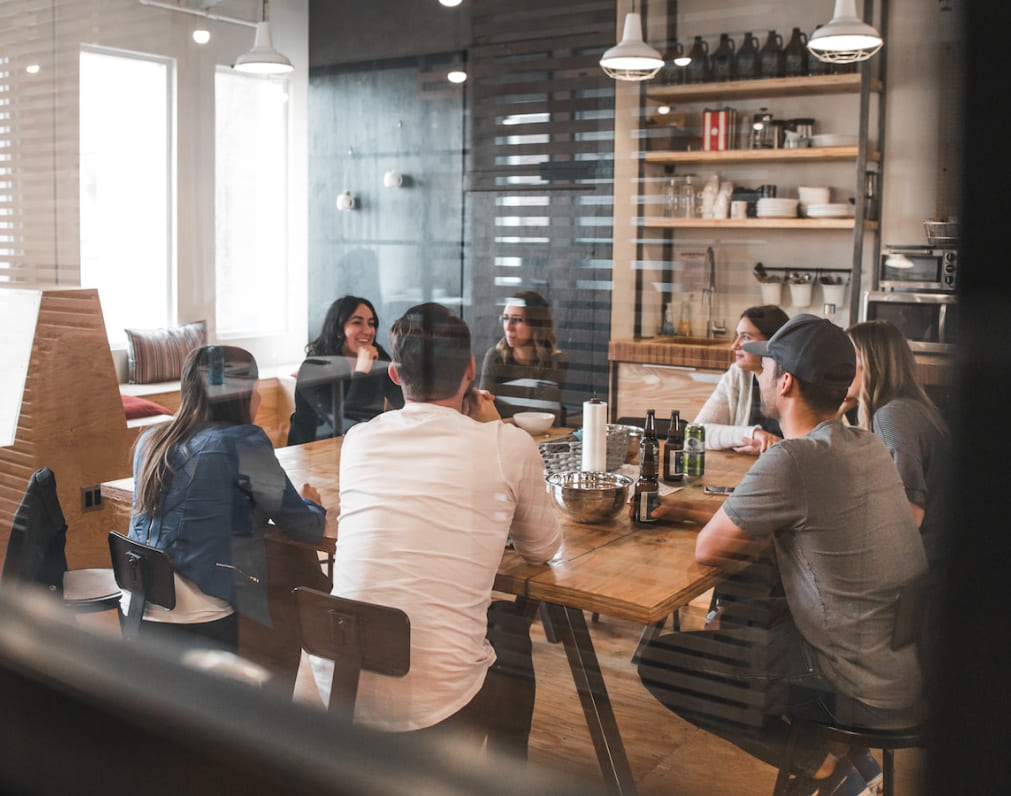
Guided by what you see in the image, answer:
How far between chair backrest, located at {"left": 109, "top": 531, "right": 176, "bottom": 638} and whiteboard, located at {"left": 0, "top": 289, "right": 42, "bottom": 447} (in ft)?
0.54

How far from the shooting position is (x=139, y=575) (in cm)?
84

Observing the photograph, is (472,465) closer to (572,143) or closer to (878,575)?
(572,143)

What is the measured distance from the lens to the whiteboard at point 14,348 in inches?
36.0

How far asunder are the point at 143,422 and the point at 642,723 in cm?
57

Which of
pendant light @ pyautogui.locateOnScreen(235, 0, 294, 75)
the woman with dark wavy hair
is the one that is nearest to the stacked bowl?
the woman with dark wavy hair

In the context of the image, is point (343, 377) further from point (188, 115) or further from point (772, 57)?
point (772, 57)

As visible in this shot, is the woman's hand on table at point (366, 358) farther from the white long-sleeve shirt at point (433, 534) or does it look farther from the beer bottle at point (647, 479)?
the beer bottle at point (647, 479)

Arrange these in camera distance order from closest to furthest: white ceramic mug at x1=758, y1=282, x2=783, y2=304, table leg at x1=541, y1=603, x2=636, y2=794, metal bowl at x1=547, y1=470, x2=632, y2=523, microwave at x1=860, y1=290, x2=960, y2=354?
microwave at x1=860, y1=290, x2=960, y2=354, table leg at x1=541, y1=603, x2=636, y2=794, white ceramic mug at x1=758, y1=282, x2=783, y2=304, metal bowl at x1=547, y1=470, x2=632, y2=523

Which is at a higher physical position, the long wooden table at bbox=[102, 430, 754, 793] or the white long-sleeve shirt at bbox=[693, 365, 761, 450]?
the white long-sleeve shirt at bbox=[693, 365, 761, 450]

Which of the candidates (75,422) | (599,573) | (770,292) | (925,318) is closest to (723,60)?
(770,292)

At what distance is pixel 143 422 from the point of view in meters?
0.89

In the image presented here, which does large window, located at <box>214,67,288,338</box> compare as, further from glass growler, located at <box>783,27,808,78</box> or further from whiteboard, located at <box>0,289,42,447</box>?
glass growler, located at <box>783,27,808,78</box>

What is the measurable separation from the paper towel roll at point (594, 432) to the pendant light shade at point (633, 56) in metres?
0.20

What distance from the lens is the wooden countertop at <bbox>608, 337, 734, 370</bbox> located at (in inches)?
21.5
